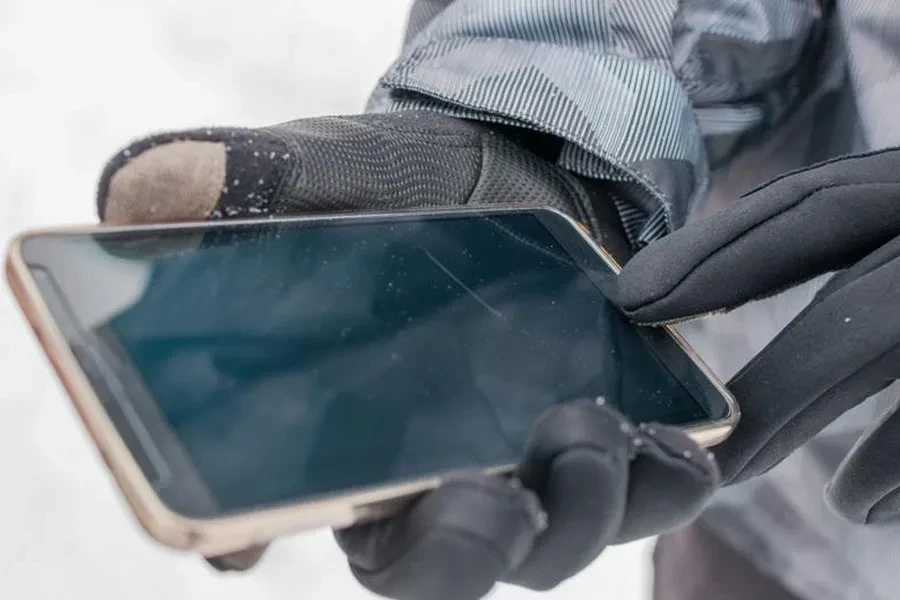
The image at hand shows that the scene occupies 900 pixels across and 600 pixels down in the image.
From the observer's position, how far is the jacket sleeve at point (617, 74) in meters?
0.30

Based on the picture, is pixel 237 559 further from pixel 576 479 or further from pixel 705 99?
pixel 705 99

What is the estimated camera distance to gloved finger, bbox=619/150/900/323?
232 mm

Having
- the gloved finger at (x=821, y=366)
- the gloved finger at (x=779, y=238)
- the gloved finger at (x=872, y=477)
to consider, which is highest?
the gloved finger at (x=779, y=238)

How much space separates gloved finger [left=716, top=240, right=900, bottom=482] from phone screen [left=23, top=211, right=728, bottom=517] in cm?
1

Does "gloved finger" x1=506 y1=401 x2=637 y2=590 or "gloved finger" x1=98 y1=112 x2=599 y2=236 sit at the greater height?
"gloved finger" x1=98 y1=112 x2=599 y2=236

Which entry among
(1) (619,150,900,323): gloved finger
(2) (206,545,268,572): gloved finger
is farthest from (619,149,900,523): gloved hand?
(2) (206,545,268,572): gloved finger

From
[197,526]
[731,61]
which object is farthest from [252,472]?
[731,61]

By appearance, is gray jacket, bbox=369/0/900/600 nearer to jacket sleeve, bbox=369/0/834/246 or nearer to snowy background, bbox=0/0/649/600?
jacket sleeve, bbox=369/0/834/246

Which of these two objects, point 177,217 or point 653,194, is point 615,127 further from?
point 177,217

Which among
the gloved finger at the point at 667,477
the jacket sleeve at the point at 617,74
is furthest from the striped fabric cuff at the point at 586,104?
the gloved finger at the point at 667,477

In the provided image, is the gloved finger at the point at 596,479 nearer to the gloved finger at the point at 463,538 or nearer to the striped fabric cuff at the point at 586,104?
the gloved finger at the point at 463,538

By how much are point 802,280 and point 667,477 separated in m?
0.08

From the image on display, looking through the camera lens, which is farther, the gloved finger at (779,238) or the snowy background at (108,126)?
the snowy background at (108,126)

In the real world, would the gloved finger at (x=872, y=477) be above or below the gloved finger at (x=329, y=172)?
below
